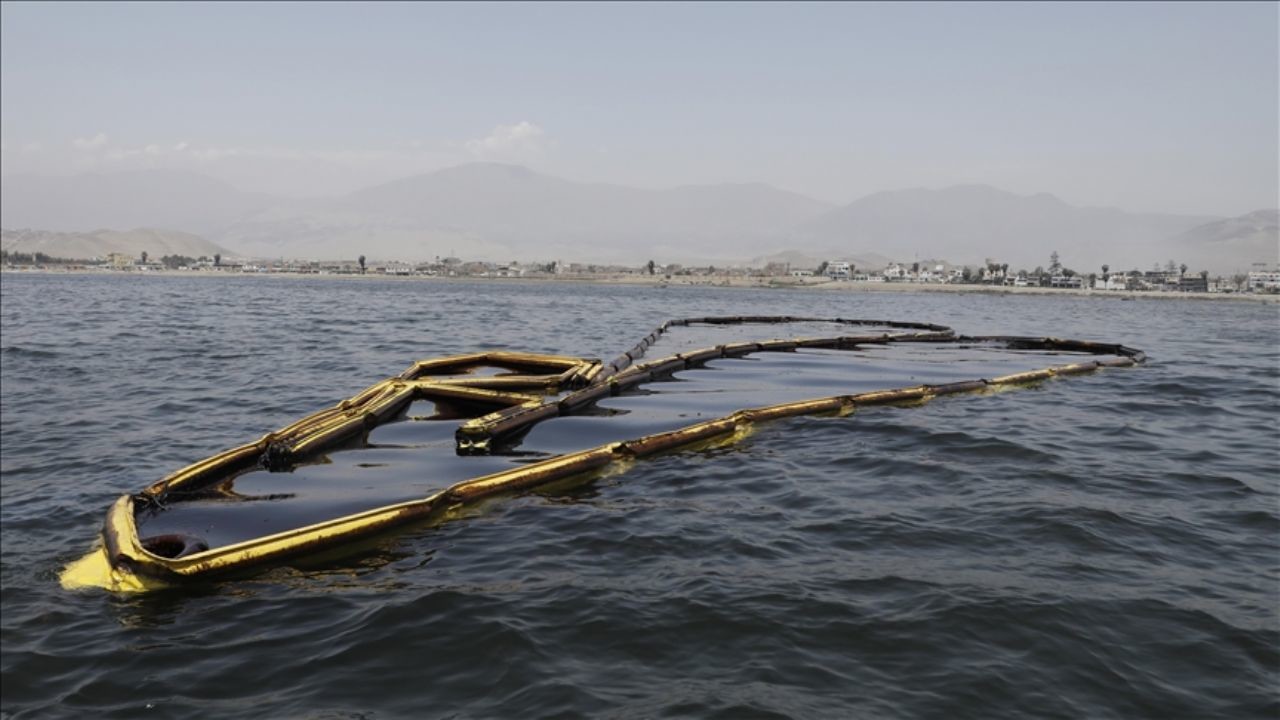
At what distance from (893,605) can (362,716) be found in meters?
4.92

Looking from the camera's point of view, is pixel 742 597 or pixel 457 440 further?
pixel 457 440

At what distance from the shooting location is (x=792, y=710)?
20.1ft

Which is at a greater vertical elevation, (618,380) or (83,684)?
(618,380)

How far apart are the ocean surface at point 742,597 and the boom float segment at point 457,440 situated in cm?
28

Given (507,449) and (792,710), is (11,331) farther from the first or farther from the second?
(792,710)

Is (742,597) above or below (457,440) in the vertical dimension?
below

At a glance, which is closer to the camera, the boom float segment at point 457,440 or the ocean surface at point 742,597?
the ocean surface at point 742,597

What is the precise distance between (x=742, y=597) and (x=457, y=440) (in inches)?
282

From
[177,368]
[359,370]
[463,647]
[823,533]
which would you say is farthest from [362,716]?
[177,368]

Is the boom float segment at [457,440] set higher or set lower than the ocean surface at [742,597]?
higher

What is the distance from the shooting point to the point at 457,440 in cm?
1394

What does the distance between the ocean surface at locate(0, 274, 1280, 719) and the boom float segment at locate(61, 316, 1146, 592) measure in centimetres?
28

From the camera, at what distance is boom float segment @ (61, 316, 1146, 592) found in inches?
349

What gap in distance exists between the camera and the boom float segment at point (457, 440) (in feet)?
A: 29.1
